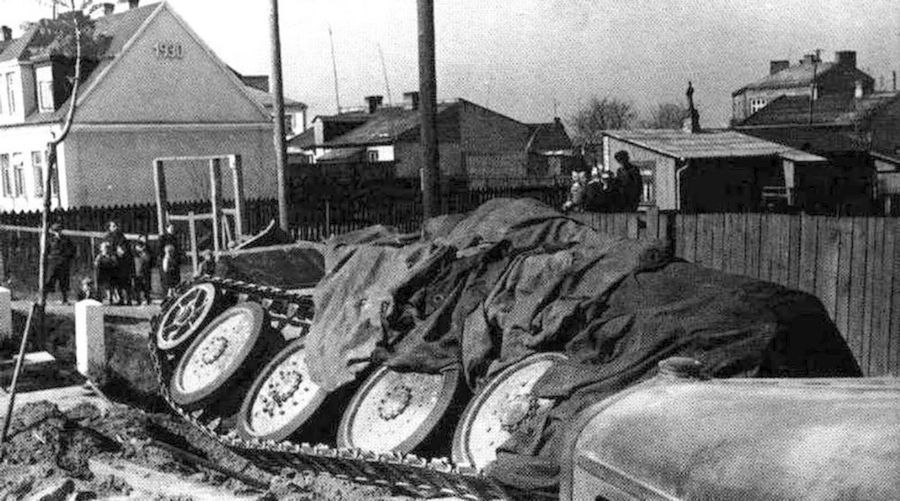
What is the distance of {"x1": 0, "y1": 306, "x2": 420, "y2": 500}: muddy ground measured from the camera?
866 cm

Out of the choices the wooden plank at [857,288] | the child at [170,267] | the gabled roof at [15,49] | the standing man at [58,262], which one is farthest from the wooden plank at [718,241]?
the gabled roof at [15,49]

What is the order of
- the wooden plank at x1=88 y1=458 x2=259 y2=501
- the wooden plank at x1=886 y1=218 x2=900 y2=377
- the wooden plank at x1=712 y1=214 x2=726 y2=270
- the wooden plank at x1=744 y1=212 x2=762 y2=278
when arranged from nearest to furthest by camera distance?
the wooden plank at x1=88 y1=458 x2=259 y2=501
the wooden plank at x1=886 y1=218 x2=900 y2=377
the wooden plank at x1=744 y1=212 x2=762 y2=278
the wooden plank at x1=712 y1=214 x2=726 y2=270

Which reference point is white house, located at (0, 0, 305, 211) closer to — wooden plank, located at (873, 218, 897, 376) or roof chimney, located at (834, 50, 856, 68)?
wooden plank, located at (873, 218, 897, 376)

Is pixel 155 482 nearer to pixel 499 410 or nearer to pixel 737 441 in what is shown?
pixel 499 410

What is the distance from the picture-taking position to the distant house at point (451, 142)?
51375 millimetres

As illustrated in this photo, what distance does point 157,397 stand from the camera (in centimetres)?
1409

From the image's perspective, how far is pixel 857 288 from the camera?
10.1 metres

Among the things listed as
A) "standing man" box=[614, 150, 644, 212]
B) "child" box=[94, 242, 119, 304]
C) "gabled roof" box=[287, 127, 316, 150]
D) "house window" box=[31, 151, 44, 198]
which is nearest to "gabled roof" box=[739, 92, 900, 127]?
"gabled roof" box=[287, 127, 316, 150]

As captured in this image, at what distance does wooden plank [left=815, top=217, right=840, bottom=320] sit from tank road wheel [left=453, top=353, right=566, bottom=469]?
370cm

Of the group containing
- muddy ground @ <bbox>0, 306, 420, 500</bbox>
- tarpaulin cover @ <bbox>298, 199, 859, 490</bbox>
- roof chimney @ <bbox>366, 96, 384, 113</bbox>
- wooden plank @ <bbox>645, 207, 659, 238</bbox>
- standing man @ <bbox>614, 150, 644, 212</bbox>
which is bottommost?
muddy ground @ <bbox>0, 306, 420, 500</bbox>

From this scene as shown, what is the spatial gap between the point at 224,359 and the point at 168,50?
2854cm

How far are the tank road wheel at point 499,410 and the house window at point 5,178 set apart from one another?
1402 inches

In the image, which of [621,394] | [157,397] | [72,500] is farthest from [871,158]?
[621,394]

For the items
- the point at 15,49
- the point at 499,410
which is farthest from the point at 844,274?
the point at 15,49
